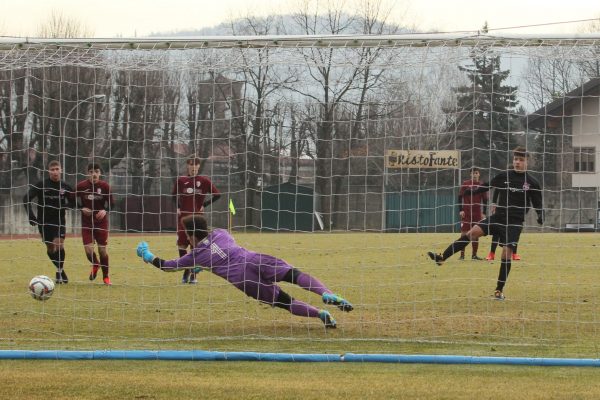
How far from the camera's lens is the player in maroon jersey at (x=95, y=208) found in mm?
11666

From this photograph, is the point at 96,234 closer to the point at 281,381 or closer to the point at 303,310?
the point at 303,310

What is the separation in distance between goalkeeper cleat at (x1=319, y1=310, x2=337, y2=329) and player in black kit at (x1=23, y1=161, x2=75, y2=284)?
12.6 feet

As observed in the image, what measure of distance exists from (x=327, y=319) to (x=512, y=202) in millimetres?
3052

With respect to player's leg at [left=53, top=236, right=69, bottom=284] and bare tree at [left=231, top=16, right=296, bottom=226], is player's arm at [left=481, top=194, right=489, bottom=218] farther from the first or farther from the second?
player's leg at [left=53, top=236, right=69, bottom=284]

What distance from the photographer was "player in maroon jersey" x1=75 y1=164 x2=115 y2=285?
11.7m

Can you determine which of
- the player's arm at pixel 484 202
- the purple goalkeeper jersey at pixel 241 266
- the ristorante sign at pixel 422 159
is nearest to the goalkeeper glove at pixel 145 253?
the purple goalkeeper jersey at pixel 241 266

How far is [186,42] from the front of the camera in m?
10.0

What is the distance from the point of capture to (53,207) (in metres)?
12.1

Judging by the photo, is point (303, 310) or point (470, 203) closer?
point (303, 310)

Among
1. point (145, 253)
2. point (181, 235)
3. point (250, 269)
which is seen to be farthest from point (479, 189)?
point (181, 235)

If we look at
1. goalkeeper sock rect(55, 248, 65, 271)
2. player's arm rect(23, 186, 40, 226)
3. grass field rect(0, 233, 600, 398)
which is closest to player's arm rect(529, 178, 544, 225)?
grass field rect(0, 233, 600, 398)

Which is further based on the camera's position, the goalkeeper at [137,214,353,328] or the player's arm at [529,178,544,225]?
the player's arm at [529,178,544,225]

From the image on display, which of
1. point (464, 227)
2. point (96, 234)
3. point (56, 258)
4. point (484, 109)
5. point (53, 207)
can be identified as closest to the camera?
point (484, 109)

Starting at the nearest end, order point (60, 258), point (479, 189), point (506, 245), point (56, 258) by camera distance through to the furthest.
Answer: point (479, 189) → point (506, 245) → point (60, 258) → point (56, 258)
